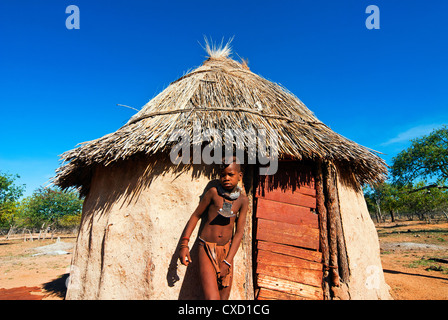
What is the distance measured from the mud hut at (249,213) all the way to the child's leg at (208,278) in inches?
19.0

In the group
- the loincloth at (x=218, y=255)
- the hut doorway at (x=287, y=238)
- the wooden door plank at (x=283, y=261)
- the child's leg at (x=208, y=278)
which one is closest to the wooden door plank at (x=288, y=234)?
the hut doorway at (x=287, y=238)

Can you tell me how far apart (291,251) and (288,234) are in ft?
0.79

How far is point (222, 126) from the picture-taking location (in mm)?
3684

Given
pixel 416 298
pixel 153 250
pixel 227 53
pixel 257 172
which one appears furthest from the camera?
pixel 227 53

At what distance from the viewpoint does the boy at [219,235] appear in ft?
8.78

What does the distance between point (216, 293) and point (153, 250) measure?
1.06m

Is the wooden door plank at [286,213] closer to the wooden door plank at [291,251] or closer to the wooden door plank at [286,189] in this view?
the wooden door plank at [286,189]

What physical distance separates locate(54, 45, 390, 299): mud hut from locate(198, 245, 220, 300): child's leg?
0.48 meters

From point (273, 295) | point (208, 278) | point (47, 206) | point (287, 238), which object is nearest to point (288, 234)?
point (287, 238)

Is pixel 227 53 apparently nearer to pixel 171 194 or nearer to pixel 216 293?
pixel 171 194

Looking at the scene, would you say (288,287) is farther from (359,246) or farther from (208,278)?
(359,246)

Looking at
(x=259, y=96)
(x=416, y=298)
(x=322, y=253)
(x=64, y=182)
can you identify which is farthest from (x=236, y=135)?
(x=416, y=298)

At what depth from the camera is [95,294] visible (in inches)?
136

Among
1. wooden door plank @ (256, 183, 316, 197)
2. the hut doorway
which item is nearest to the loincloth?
the hut doorway
